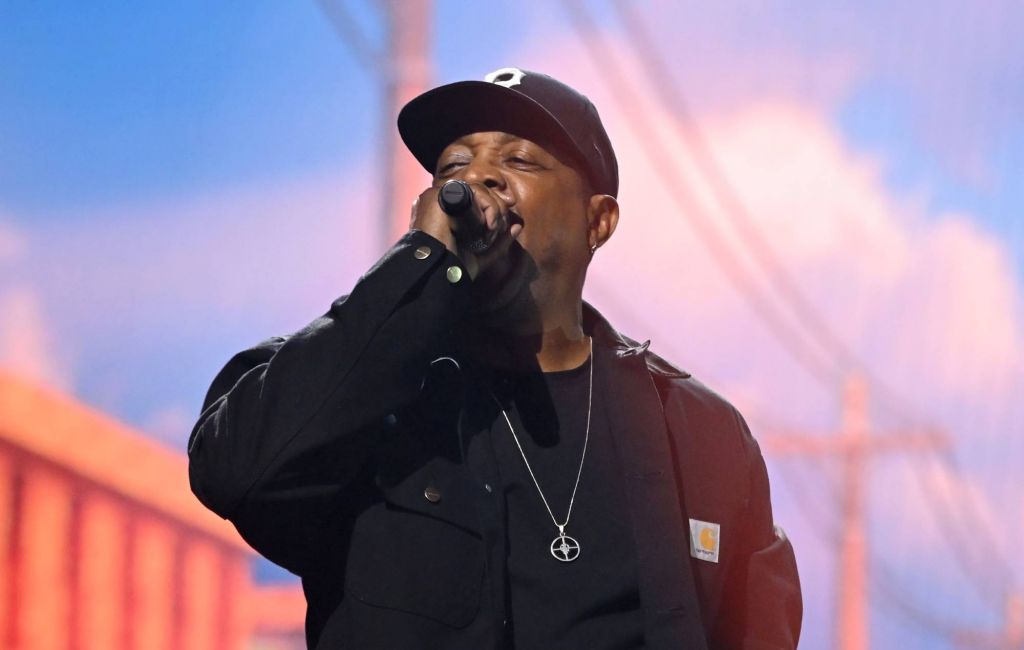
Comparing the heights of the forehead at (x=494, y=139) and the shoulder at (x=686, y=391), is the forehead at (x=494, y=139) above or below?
above

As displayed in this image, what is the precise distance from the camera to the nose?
4.54ft

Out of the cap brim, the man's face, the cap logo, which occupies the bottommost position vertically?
the man's face

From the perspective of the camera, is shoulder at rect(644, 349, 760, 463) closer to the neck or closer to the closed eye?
the neck

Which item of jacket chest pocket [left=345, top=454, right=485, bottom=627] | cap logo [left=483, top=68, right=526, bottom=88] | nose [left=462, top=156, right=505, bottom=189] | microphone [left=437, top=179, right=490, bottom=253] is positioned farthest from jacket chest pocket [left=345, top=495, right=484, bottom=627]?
cap logo [left=483, top=68, right=526, bottom=88]

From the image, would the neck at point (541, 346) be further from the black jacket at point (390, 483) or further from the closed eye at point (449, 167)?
the closed eye at point (449, 167)

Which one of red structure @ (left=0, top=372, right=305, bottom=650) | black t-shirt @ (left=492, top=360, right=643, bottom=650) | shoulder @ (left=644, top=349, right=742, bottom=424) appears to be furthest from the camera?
Answer: red structure @ (left=0, top=372, right=305, bottom=650)

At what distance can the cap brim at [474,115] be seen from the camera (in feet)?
4.62

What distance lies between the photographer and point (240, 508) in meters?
1.15

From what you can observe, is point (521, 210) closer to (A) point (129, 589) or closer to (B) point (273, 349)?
(B) point (273, 349)

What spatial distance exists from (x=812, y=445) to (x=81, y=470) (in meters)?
8.43

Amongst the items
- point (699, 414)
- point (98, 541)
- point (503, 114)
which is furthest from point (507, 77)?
point (98, 541)

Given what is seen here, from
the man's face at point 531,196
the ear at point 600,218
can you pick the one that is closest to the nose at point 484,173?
the man's face at point 531,196

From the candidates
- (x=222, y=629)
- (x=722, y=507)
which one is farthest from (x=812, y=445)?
(x=722, y=507)

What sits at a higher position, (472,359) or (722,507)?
(472,359)
